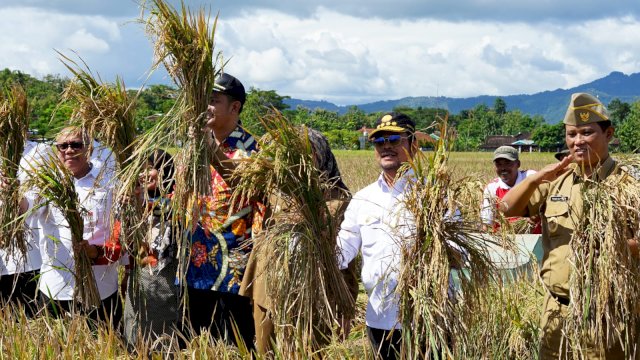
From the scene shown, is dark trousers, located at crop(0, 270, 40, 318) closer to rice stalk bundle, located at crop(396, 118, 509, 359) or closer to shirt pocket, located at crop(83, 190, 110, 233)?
shirt pocket, located at crop(83, 190, 110, 233)

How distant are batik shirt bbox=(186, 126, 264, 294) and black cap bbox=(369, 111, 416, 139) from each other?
0.63 metres

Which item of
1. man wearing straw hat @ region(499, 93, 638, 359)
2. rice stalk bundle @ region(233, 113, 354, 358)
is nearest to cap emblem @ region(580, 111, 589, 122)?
man wearing straw hat @ region(499, 93, 638, 359)

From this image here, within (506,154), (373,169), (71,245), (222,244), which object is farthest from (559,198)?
(373,169)

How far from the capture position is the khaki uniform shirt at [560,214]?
319 centimetres

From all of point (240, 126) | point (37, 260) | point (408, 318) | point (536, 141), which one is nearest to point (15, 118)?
point (37, 260)

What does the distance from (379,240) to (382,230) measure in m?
0.07

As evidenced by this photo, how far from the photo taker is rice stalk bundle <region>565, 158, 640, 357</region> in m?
2.95

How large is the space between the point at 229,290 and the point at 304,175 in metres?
0.80

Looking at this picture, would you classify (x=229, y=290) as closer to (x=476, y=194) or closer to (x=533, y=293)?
(x=476, y=194)

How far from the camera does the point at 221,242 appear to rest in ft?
12.0

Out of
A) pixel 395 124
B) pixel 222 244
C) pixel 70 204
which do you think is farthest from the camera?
pixel 70 204

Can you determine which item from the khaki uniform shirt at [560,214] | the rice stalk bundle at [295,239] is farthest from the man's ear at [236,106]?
the khaki uniform shirt at [560,214]

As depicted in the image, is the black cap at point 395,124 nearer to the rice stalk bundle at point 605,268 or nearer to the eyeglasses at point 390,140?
the eyeglasses at point 390,140

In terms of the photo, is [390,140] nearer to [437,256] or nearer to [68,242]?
[437,256]
